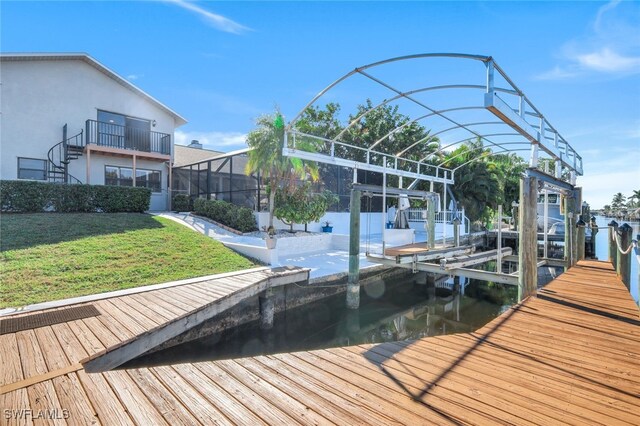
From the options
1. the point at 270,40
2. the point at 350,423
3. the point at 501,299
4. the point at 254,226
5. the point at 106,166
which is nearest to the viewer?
the point at 350,423

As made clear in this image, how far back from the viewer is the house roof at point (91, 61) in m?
12.6

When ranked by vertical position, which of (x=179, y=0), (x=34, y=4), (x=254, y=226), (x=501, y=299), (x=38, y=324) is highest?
(x=179, y=0)

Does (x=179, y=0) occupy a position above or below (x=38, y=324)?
above

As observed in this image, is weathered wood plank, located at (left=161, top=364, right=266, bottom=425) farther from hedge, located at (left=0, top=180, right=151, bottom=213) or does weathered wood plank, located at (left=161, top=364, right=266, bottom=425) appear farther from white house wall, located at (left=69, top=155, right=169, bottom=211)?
white house wall, located at (left=69, top=155, right=169, bottom=211)

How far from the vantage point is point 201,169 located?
→ 663 inches

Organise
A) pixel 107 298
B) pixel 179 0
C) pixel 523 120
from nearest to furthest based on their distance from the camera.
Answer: pixel 523 120 < pixel 107 298 < pixel 179 0

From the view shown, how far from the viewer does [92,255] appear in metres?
7.38

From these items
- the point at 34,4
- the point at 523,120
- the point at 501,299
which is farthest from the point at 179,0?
the point at 501,299

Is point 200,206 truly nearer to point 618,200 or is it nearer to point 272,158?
point 272,158

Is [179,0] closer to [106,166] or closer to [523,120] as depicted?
[523,120]

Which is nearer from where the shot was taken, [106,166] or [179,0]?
[179,0]

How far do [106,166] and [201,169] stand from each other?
4.38 m

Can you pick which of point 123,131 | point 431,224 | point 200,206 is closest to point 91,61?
point 123,131

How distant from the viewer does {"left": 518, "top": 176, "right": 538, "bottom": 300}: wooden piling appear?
5375mm
